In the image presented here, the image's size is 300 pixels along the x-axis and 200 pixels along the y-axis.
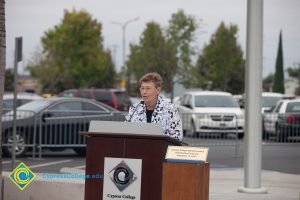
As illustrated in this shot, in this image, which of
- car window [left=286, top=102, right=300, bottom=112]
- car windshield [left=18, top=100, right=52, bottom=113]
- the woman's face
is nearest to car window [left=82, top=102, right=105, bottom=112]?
car windshield [left=18, top=100, right=52, bottom=113]

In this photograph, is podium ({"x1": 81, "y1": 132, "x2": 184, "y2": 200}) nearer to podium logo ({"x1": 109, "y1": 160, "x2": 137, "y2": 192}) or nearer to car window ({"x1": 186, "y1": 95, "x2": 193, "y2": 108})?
podium logo ({"x1": 109, "y1": 160, "x2": 137, "y2": 192})

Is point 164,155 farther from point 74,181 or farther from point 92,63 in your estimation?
point 92,63

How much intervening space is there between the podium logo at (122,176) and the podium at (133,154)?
0.28ft

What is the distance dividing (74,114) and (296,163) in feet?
18.9

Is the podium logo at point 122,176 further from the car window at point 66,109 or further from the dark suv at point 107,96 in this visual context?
the dark suv at point 107,96

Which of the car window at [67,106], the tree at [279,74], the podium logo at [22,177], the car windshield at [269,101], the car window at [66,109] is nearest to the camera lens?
the podium logo at [22,177]

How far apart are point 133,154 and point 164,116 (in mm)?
772

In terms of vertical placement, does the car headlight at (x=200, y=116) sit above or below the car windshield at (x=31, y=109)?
below

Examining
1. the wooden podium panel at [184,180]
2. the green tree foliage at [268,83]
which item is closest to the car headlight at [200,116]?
the wooden podium panel at [184,180]

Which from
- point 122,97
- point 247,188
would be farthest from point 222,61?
point 247,188

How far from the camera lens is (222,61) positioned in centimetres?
7606

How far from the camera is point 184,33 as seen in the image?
57.6 m

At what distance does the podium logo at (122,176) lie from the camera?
252 inches

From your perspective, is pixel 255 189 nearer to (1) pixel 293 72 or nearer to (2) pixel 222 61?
(2) pixel 222 61
